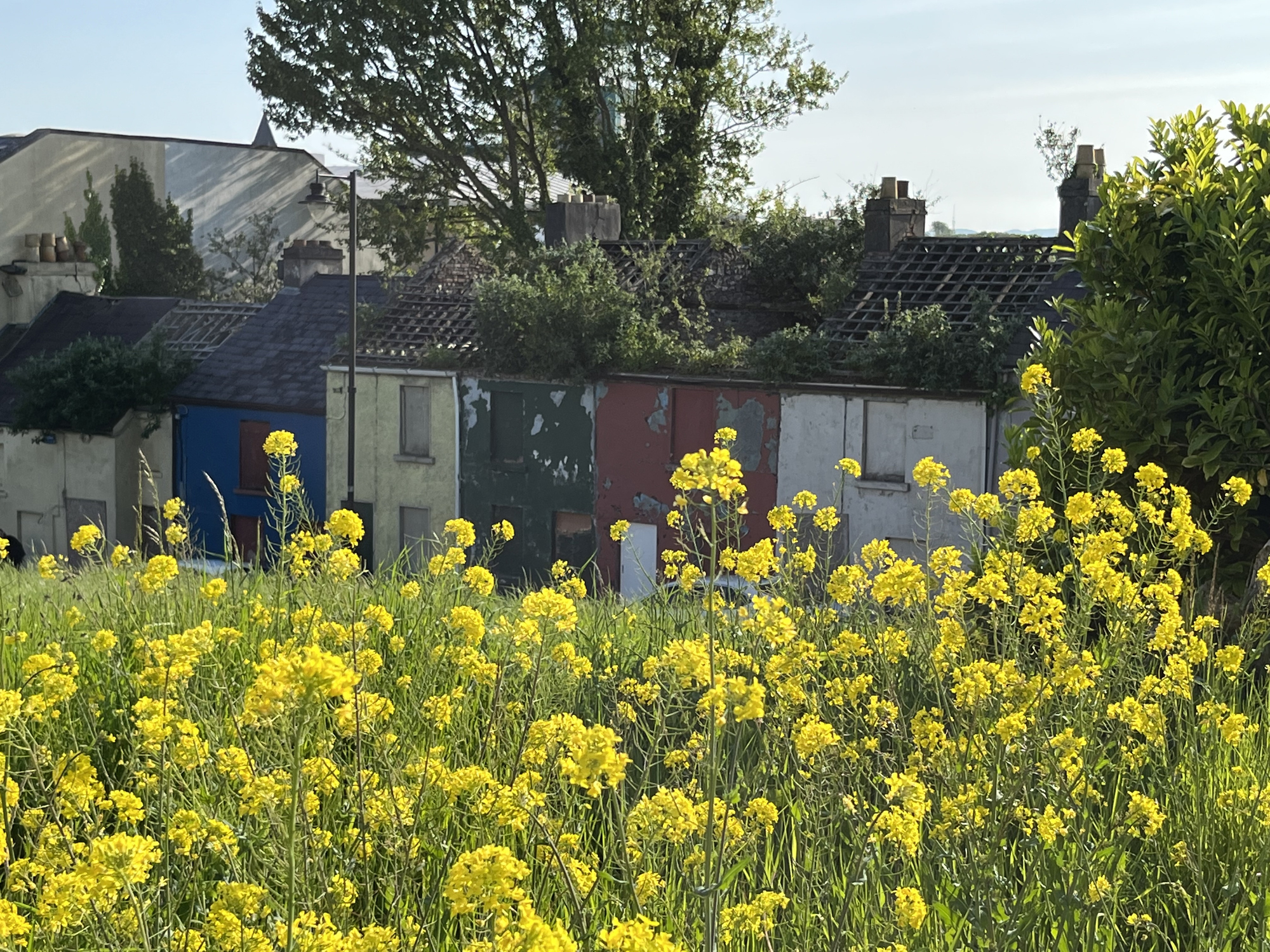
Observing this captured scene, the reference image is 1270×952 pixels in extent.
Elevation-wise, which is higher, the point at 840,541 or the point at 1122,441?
the point at 1122,441

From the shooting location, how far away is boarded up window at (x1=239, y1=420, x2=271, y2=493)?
32.6 meters

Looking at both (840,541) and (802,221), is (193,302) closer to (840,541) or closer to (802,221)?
(802,221)

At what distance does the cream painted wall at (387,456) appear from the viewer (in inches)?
1171

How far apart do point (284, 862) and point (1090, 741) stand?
2.18m

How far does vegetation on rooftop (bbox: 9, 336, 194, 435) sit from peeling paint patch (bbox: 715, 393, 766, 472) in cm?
1405

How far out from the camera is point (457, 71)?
36562 mm

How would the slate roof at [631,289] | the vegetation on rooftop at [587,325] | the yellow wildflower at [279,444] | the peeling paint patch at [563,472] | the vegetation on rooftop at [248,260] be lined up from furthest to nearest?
the vegetation on rooftop at [248,260] → the slate roof at [631,289] → the peeling paint patch at [563,472] → the vegetation on rooftop at [587,325] → the yellow wildflower at [279,444]

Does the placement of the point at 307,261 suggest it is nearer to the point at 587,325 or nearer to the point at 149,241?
the point at 587,325

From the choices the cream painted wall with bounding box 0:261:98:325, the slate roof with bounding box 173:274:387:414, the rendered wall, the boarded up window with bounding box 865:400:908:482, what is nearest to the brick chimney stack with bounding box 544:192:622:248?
the slate roof with bounding box 173:274:387:414

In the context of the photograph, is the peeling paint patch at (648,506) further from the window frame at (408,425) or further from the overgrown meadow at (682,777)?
the overgrown meadow at (682,777)

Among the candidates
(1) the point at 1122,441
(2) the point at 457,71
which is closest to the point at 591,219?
(2) the point at 457,71

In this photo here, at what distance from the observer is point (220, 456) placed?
109 feet

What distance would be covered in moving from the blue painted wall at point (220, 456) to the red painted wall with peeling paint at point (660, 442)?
7.04 meters

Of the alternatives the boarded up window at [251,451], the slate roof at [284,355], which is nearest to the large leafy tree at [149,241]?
the slate roof at [284,355]
